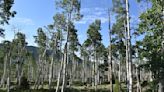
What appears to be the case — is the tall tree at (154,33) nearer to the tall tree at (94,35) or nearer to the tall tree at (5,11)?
the tall tree at (5,11)

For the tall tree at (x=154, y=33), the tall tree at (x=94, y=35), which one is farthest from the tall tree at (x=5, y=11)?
the tall tree at (x=94, y=35)

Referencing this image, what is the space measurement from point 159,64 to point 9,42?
3923cm

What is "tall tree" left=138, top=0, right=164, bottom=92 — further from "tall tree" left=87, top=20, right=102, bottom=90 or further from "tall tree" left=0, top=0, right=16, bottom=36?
"tall tree" left=87, top=20, right=102, bottom=90

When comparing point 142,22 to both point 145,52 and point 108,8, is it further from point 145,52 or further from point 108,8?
point 108,8

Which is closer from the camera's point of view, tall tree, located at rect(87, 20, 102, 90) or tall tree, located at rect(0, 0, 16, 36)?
tall tree, located at rect(0, 0, 16, 36)

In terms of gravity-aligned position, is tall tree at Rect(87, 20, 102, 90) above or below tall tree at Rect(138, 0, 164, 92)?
above

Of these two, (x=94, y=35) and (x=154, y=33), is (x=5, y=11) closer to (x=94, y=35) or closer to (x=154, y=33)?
(x=154, y=33)

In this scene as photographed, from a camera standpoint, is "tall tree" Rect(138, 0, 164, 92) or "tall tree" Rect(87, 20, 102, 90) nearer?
"tall tree" Rect(138, 0, 164, 92)

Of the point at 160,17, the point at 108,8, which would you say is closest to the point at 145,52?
the point at 160,17

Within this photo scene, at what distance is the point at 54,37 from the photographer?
52.2 meters

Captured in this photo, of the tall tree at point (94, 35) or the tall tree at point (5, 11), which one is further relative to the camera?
the tall tree at point (94, 35)

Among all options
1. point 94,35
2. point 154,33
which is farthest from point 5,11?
point 94,35

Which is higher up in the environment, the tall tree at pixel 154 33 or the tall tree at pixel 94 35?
the tall tree at pixel 94 35

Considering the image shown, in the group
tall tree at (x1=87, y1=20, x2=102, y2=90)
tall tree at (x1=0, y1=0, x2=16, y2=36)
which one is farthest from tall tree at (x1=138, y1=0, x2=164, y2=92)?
tall tree at (x1=87, y1=20, x2=102, y2=90)
